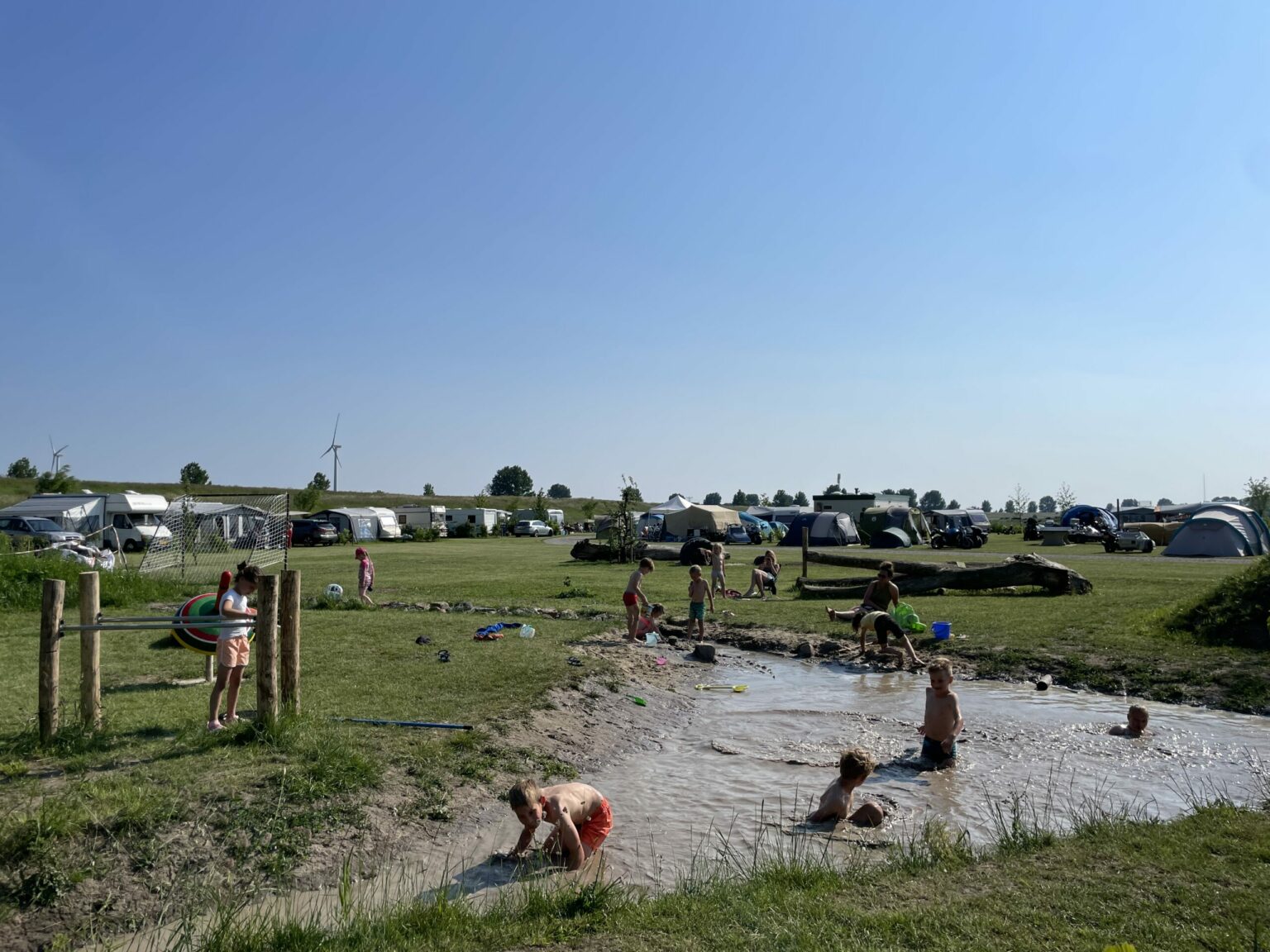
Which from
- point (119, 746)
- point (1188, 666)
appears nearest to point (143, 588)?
point (119, 746)

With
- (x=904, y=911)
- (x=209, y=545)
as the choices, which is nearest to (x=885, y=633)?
(x=904, y=911)

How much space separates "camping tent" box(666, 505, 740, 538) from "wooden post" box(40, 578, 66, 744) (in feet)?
161

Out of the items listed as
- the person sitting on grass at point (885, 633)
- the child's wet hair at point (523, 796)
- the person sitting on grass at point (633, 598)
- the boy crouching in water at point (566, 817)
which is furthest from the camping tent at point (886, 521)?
the child's wet hair at point (523, 796)

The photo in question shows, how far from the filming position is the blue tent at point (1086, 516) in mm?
57156

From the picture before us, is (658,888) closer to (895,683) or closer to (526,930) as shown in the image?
(526,930)

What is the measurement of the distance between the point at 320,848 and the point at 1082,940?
15.6 feet

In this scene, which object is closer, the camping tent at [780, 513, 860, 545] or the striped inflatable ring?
the striped inflatable ring

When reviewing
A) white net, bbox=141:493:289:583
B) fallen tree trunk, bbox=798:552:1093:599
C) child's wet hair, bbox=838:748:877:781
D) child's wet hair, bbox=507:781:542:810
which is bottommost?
child's wet hair, bbox=838:748:877:781

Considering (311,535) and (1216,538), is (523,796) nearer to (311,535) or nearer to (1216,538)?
(1216,538)

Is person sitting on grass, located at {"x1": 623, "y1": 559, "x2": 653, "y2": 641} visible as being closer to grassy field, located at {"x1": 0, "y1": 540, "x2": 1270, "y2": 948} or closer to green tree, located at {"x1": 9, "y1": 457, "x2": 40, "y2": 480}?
grassy field, located at {"x1": 0, "y1": 540, "x2": 1270, "y2": 948}

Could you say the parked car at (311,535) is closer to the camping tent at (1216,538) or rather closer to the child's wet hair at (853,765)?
the camping tent at (1216,538)

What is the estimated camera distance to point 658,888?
20.2ft

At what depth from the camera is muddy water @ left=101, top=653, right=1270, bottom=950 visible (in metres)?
6.53

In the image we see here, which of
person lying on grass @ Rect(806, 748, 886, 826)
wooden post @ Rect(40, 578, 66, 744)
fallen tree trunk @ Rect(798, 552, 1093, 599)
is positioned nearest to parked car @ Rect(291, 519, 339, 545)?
fallen tree trunk @ Rect(798, 552, 1093, 599)
